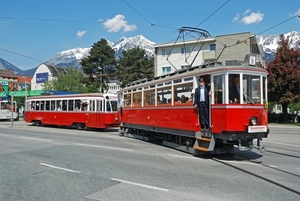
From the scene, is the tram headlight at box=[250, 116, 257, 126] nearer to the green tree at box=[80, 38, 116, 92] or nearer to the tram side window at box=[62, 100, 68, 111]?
the tram side window at box=[62, 100, 68, 111]

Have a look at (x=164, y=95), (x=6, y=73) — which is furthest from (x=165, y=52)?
(x=6, y=73)

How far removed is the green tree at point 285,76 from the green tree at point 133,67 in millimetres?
26935

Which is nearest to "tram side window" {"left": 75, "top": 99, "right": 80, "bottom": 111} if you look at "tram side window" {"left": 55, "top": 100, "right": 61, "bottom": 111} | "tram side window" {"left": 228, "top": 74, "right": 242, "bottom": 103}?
"tram side window" {"left": 55, "top": 100, "right": 61, "bottom": 111}

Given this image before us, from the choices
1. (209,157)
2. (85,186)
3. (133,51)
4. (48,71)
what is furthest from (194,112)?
(48,71)

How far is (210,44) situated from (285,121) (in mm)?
16846

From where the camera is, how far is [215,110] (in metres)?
9.32

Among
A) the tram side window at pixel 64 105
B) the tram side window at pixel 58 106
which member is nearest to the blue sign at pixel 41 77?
the tram side window at pixel 58 106

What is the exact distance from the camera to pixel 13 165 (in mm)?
8688

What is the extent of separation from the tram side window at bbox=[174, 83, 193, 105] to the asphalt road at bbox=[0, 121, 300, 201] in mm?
1898

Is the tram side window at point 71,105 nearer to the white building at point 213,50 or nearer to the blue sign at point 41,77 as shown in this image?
the white building at point 213,50

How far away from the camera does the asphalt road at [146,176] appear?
18.9 feet

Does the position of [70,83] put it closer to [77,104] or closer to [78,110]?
[77,104]

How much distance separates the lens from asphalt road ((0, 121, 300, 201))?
5.75m

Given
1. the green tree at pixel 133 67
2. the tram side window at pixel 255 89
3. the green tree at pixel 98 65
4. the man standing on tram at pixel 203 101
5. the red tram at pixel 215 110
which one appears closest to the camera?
the red tram at pixel 215 110
